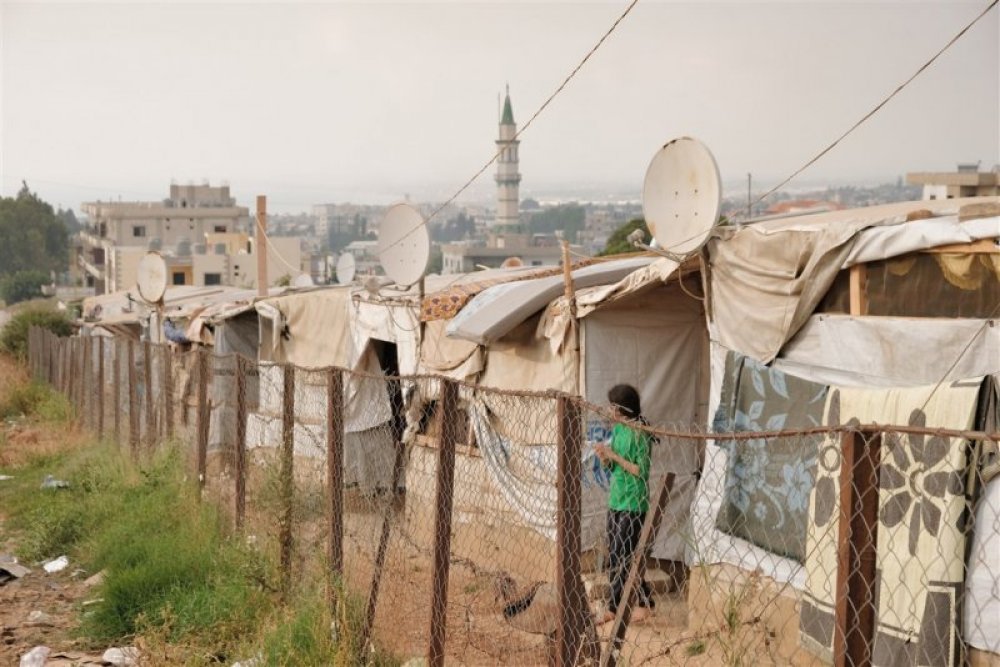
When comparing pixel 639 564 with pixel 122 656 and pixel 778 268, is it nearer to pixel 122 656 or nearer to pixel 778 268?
pixel 778 268

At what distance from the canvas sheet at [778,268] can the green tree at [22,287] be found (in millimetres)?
100402

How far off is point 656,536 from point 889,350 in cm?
171

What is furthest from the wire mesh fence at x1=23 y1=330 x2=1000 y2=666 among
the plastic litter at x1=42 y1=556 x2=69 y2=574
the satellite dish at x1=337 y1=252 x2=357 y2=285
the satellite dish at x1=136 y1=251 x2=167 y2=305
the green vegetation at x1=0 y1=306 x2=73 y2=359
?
the green vegetation at x1=0 y1=306 x2=73 y2=359

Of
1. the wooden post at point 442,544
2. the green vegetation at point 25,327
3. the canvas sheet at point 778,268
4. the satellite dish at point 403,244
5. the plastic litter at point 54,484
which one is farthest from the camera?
the green vegetation at point 25,327

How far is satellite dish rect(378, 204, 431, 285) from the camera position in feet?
38.6

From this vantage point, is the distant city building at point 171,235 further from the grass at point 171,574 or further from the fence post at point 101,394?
the grass at point 171,574

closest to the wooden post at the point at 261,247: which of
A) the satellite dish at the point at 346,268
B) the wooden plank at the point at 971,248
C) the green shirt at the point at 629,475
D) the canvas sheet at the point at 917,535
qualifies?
the satellite dish at the point at 346,268

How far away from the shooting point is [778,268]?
761cm

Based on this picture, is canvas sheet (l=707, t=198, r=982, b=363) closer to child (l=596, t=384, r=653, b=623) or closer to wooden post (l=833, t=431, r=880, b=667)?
child (l=596, t=384, r=653, b=623)

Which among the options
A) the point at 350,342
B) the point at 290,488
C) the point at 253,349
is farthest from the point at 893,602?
the point at 253,349

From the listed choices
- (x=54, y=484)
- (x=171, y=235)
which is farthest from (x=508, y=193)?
(x=54, y=484)

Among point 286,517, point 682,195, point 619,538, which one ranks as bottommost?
point 619,538

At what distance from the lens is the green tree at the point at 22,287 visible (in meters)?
101

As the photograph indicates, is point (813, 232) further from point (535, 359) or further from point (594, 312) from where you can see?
point (535, 359)
